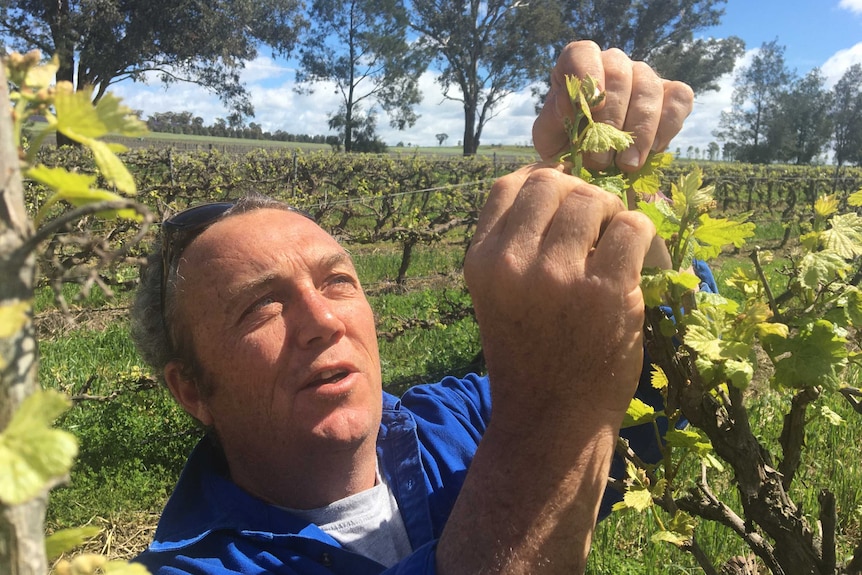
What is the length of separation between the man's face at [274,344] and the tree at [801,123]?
55027 mm

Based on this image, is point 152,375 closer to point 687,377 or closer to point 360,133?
point 687,377

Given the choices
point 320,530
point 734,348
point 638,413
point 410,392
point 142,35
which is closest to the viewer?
point 734,348

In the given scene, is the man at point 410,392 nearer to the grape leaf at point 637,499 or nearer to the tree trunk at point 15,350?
the grape leaf at point 637,499

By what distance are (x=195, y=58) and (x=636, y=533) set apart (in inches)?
1011

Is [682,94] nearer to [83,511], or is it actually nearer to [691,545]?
[691,545]

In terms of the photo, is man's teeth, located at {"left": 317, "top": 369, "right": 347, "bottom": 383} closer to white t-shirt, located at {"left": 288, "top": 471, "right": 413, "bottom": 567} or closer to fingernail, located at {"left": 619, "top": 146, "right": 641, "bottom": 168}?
white t-shirt, located at {"left": 288, "top": 471, "right": 413, "bottom": 567}

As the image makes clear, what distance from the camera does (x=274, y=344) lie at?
57.9 inches

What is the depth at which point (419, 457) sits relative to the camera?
1649mm

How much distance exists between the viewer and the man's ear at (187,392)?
1663 mm

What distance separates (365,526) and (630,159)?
42.2 inches

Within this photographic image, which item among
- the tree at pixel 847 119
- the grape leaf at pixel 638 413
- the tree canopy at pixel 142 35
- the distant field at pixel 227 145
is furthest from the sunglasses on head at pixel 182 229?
the tree at pixel 847 119

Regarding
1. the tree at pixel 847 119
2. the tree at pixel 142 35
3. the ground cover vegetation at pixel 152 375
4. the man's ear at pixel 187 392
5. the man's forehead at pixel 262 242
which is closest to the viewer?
the man's forehead at pixel 262 242

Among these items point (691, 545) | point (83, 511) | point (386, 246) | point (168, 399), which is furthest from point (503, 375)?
point (386, 246)

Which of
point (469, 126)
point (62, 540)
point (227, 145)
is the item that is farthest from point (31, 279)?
point (469, 126)
